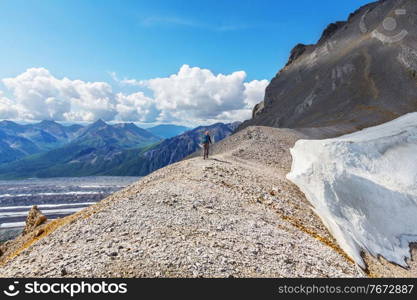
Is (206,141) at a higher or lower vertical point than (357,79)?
lower

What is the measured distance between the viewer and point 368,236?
733 inches

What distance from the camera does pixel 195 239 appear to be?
10977 millimetres

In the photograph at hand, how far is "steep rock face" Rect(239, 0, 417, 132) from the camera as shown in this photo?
241 feet

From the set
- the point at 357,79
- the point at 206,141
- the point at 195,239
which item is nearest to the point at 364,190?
the point at 206,141

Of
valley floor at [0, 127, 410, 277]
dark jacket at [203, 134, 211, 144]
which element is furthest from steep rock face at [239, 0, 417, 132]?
valley floor at [0, 127, 410, 277]

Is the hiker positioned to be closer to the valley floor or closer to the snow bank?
the valley floor

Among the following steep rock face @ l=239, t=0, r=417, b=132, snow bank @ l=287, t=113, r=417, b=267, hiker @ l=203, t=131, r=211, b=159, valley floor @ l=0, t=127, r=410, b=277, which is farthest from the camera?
steep rock face @ l=239, t=0, r=417, b=132

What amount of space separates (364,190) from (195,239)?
19488 millimetres

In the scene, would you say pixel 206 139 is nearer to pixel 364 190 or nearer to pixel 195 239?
pixel 364 190

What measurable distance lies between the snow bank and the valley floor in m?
2.38

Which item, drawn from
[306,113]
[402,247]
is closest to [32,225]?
[402,247]

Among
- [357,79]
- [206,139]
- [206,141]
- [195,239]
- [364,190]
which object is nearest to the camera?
[195,239]

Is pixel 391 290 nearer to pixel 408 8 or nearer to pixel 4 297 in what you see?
pixel 4 297

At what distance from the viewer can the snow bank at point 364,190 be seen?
721 inches
